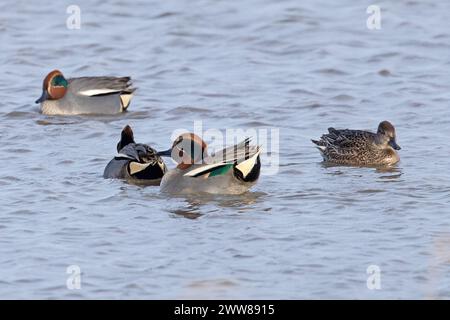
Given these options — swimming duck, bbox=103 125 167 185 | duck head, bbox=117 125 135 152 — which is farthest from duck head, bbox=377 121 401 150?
duck head, bbox=117 125 135 152

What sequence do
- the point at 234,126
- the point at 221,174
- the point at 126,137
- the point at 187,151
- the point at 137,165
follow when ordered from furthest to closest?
the point at 234,126 → the point at 126,137 → the point at 137,165 → the point at 187,151 → the point at 221,174

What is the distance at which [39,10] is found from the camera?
1775 centimetres

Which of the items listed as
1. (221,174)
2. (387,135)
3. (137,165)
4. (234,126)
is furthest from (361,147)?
(137,165)

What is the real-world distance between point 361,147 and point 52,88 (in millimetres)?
3861

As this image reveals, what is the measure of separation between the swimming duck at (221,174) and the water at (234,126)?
0.11m

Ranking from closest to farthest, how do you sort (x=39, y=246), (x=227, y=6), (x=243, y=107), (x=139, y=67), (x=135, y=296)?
1. (x=135, y=296)
2. (x=39, y=246)
3. (x=243, y=107)
4. (x=139, y=67)
5. (x=227, y=6)

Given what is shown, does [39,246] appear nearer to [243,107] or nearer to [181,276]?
[181,276]

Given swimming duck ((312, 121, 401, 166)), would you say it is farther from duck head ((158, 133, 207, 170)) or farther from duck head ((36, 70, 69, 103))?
duck head ((36, 70, 69, 103))

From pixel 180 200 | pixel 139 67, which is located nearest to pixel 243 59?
pixel 139 67

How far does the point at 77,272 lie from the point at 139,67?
296 inches

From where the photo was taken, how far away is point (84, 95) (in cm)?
1348

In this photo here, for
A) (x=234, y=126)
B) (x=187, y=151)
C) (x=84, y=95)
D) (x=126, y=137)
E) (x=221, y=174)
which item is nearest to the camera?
(x=221, y=174)

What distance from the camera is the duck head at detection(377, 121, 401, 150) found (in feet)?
36.0

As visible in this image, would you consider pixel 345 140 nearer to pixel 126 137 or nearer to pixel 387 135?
pixel 387 135
